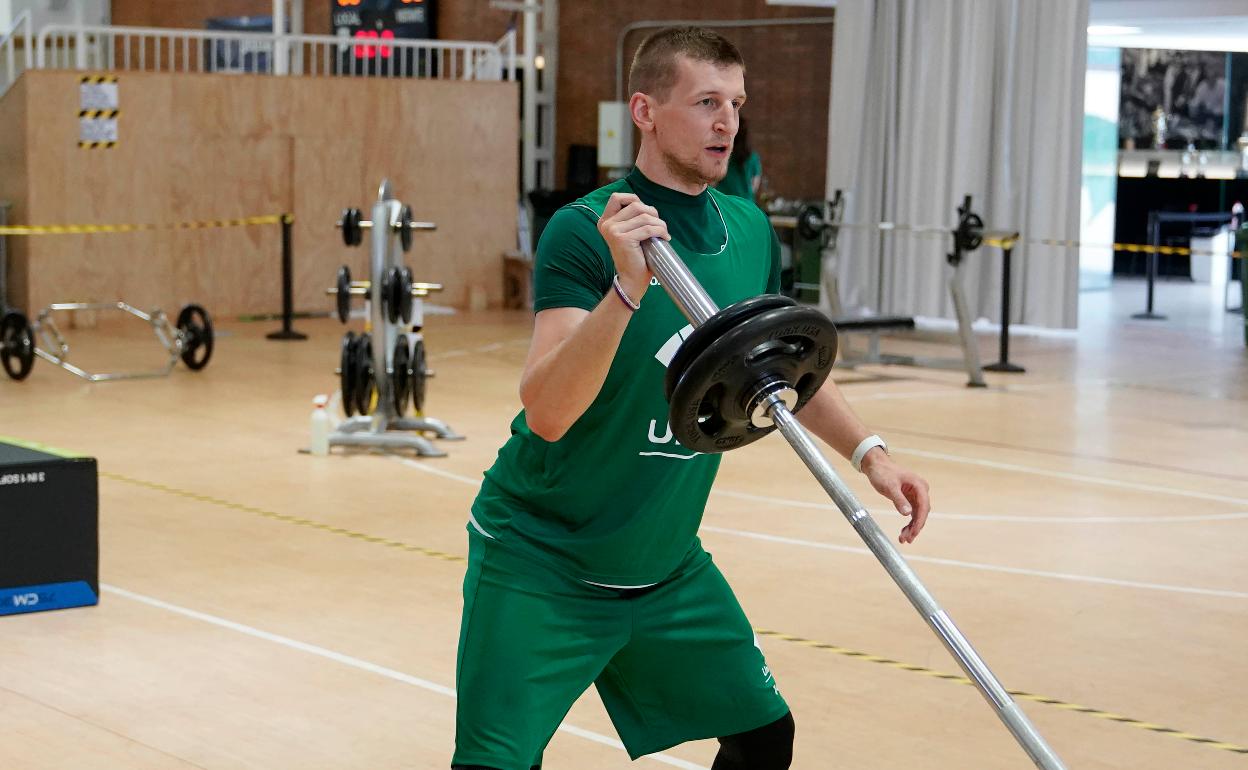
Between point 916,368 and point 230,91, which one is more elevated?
point 230,91

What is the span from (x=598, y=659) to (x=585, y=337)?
25.7 inches

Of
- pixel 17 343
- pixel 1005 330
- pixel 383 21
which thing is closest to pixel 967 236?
pixel 1005 330

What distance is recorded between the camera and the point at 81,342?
553 inches

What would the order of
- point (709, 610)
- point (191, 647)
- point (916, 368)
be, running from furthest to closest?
point (916, 368) < point (191, 647) < point (709, 610)

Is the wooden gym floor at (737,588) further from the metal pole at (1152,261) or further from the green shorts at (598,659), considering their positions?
the metal pole at (1152,261)

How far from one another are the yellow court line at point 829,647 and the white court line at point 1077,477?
3.27 m

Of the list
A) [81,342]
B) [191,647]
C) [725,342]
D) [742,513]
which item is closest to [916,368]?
[742,513]

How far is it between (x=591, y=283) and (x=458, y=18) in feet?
59.3

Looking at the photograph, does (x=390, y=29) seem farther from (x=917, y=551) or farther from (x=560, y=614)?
(x=560, y=614)

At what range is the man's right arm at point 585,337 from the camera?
7.38ft

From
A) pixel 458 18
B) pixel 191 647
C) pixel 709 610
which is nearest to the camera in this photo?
pixel 709 610

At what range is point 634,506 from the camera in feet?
9.27

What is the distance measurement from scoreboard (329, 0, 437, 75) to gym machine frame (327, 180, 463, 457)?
37.5ft

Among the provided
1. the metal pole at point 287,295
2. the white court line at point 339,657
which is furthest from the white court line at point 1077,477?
the metal pole at point 287,295
